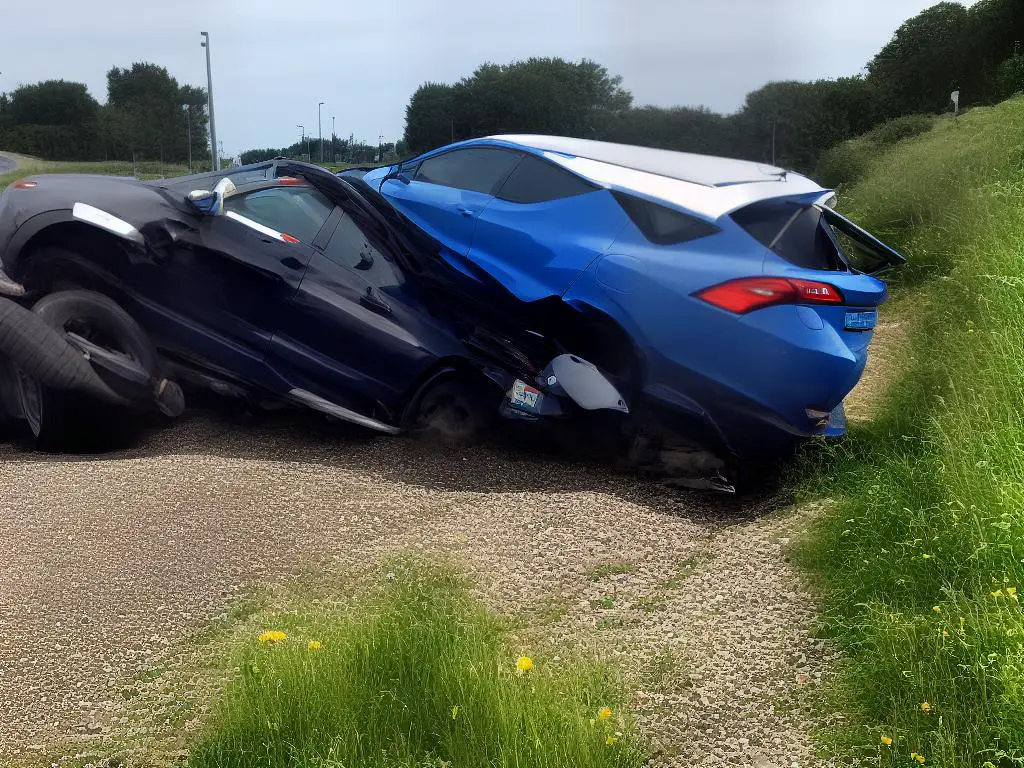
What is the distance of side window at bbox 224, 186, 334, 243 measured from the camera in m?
5.18

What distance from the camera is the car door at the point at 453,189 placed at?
5773 millimetres

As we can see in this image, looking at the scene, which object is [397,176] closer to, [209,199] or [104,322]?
[209,199]

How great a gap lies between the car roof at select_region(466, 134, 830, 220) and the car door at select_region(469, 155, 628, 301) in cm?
11

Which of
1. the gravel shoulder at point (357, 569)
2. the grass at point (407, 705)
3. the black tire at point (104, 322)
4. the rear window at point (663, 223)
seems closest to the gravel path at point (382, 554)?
the gravel shoulder at point (357, 569)

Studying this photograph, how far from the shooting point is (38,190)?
4977 millimetres

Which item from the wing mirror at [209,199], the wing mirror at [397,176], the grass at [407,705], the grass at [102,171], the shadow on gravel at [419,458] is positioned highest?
the grass at [102,171]

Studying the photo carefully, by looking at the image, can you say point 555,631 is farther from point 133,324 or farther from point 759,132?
point 759,132

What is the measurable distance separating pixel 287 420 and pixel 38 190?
1911 millimetres

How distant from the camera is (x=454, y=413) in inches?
206

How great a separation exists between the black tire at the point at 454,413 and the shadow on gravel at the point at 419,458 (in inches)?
3.2

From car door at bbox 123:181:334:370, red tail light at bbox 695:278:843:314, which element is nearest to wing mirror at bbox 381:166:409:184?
car door at bbox 123:181:334:370

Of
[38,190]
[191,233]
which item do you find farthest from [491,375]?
[38,190]

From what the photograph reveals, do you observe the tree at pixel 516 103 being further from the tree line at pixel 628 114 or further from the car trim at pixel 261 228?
the car trim at pixel 261 228

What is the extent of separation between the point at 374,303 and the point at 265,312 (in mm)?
629
